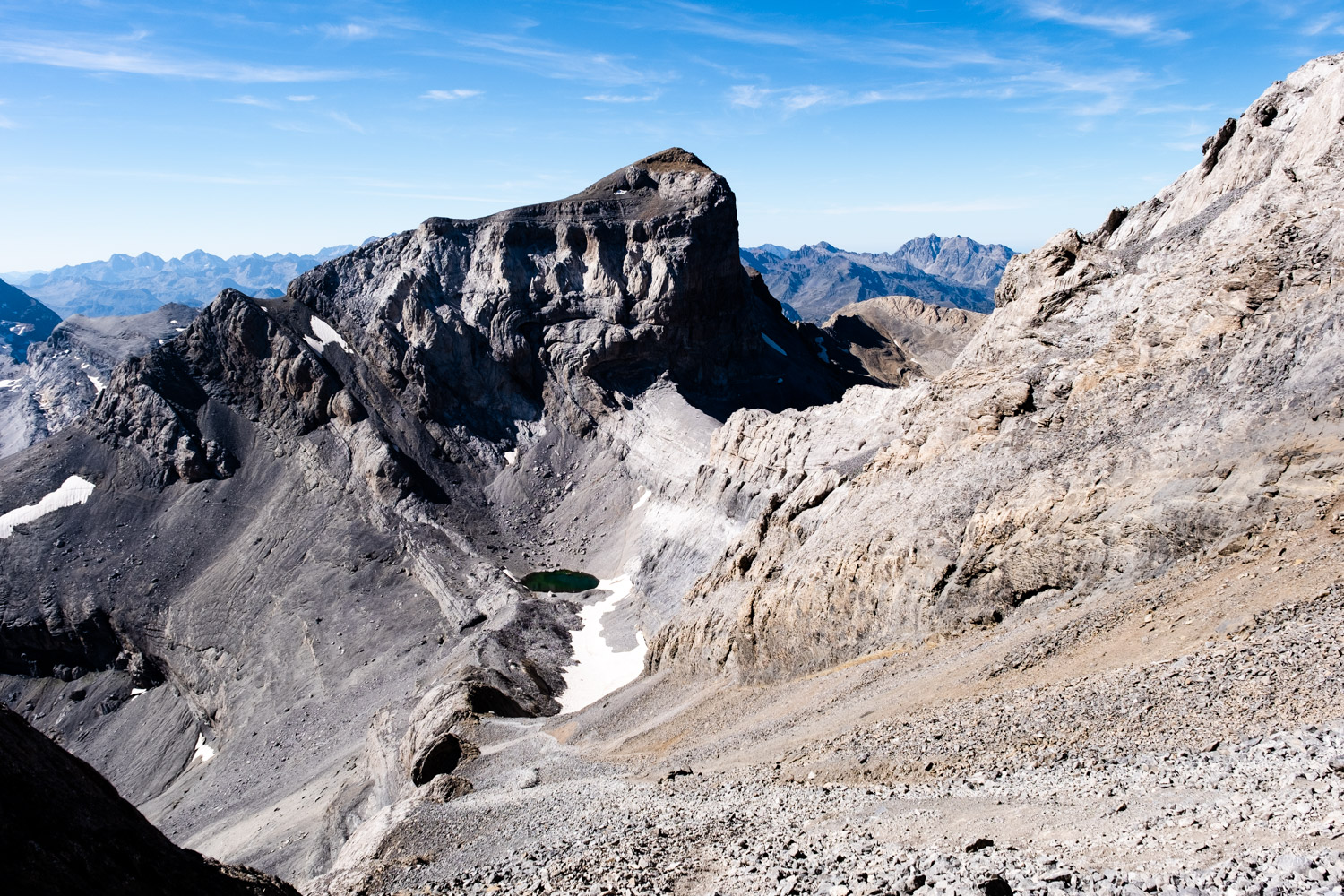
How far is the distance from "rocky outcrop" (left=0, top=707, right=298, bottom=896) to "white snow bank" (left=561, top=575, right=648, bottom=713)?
99.2 feet

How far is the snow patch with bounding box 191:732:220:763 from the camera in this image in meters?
51.8

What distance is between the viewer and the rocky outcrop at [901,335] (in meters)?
144

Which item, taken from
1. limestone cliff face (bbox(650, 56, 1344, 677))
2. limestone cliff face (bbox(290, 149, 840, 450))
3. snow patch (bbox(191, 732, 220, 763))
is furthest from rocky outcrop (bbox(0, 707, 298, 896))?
limestone cliff face (bbox(290, 149, 840, 450))

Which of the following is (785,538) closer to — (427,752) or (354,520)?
(427,752)

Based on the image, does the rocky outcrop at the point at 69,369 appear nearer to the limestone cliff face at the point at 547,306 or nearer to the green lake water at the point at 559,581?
the limestone cliff face at the point at 547,306

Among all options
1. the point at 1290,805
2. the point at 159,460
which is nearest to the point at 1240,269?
the point at 1290,805

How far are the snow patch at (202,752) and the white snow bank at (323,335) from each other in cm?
3954

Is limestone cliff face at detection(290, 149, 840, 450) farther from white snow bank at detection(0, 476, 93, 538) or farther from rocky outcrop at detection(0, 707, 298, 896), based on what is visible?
rocky outcrop at detection(0, 707, 298, 896)

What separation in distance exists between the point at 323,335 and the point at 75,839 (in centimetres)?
7809

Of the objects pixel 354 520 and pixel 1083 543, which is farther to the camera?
pixel 354 520

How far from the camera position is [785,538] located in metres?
35.3

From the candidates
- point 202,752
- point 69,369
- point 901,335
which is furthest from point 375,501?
point 901,335

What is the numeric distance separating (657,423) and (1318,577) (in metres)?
64.0

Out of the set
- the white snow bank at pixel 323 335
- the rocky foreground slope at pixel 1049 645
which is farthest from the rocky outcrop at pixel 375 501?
the rocky foreground slope at pixel 1049 645
